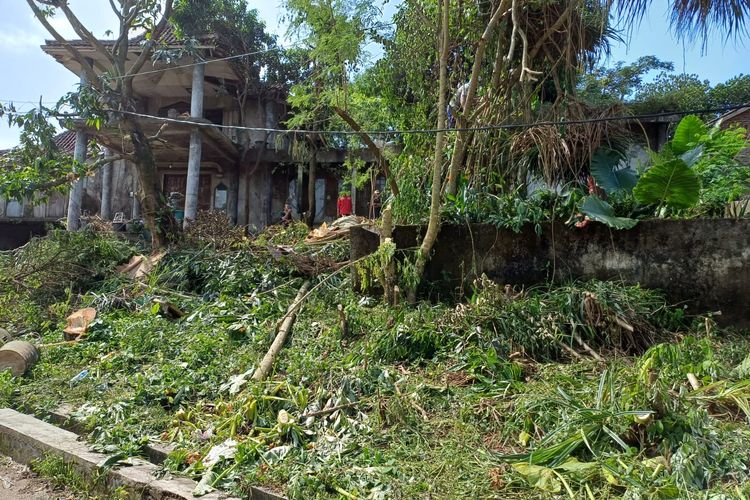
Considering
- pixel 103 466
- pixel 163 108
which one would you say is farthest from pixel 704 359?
pixel 163 108

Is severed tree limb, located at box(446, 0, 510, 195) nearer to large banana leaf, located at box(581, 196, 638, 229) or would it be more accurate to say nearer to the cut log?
large banana leaf, located at box(581, 196, 638, 229)

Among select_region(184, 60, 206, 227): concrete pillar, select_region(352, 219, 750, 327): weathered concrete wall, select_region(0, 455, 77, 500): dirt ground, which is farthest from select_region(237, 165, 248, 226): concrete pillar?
select_region(0, 455, 77, 500): dirt ground

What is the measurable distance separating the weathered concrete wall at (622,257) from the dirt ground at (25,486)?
14.2ft

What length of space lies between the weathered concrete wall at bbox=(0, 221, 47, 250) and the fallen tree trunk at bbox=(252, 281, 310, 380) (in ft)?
49.8

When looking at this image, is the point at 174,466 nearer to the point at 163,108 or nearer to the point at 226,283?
the point at 226,283

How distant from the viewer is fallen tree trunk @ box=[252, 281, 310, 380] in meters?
5.02

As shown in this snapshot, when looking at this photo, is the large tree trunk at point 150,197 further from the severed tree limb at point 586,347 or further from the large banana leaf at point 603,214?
the severed tree limb at point 586,347

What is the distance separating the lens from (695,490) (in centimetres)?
272

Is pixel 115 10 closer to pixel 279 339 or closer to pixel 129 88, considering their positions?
pixel 129 88

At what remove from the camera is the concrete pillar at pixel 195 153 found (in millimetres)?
14305

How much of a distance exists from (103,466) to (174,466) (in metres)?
0.56

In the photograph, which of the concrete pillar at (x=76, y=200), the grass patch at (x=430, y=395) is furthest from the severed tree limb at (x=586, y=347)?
the concrete pillar at (x=76, y=200)

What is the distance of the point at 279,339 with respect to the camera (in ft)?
18.8

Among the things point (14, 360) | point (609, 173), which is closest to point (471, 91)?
point (609, 173)
